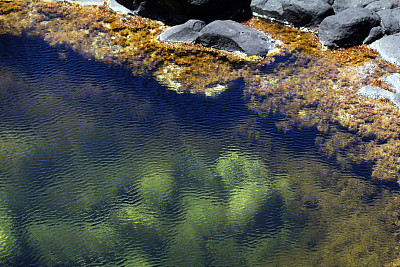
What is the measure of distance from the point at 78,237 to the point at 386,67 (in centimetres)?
860

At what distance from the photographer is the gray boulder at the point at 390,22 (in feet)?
35.6

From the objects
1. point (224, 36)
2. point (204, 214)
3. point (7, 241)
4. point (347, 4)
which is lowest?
point (7, 241)

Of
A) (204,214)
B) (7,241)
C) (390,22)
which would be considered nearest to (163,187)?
(204,214)

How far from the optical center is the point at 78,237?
6.27 metres

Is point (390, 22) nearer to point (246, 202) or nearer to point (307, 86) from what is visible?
point (307, 86)

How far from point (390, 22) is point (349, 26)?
1.23 m

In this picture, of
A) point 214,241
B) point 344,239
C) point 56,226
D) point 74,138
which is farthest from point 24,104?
point 344,239

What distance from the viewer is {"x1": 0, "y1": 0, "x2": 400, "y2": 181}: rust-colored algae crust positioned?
328 inches

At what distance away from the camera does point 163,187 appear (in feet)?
23.5

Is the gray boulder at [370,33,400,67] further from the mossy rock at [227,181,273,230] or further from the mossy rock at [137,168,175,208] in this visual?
the mossy rock at [137,168,175,208]

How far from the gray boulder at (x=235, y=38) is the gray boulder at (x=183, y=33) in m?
0.22

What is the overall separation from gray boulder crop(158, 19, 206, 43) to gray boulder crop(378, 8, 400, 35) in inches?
207

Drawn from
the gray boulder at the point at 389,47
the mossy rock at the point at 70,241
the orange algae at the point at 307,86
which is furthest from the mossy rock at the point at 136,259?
the gray boulder at the point at 389,47

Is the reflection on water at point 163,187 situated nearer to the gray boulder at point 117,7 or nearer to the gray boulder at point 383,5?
the gray boulder at point 117,7
